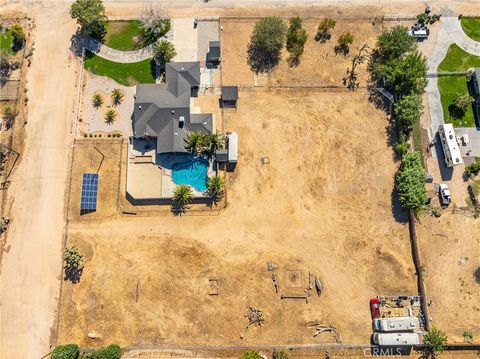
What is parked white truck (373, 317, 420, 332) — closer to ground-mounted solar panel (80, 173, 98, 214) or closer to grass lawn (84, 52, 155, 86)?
ground-mounted solar panel (80, 173, 98, 214)

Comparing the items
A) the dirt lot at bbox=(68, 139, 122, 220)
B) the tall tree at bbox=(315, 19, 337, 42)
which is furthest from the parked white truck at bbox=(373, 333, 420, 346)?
the tall tree at bbox=(315, 19, 337, 42)

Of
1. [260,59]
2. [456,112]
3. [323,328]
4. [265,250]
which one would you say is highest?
[260,59]

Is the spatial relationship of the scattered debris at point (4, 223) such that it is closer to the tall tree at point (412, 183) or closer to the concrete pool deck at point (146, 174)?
the concrete pool deck at point (146, 174)

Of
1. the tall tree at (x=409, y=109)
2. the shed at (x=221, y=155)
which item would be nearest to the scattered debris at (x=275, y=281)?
the shed at (x=221, y=155)

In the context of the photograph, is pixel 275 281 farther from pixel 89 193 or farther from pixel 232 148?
pixel 89 193

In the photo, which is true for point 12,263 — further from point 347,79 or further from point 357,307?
point 347,79

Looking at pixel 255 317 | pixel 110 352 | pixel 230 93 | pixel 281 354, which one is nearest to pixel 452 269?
pixel 281 354
